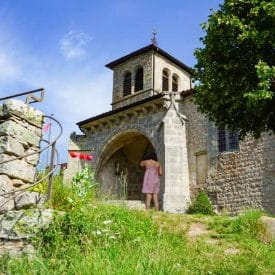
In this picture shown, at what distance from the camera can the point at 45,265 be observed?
4.57 meters

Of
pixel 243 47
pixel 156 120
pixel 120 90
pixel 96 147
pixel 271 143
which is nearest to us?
pixel 243 47

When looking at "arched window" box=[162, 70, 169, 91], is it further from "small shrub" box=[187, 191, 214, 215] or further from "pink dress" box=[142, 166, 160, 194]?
"pink dress" box=[142, 166, 160, 194]

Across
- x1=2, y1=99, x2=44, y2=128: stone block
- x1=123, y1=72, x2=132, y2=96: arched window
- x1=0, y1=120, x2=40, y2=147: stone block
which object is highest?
x1=123, y1=72, x2=132, y2=96: arched window

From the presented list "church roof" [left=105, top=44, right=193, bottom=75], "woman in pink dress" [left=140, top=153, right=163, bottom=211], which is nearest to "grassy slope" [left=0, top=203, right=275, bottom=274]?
"woman in pink dress" [left=140, top=153, right=163, bottom=211]

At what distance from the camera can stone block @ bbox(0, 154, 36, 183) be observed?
5.71 metres

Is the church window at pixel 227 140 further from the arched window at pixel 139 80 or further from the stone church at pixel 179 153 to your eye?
the arched window at pixel 139 80

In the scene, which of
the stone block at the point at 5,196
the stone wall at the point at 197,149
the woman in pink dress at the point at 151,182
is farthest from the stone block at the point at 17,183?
the stone wall at the point at 197,149

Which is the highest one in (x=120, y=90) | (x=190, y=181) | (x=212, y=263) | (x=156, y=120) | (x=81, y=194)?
(x=120, y=90)

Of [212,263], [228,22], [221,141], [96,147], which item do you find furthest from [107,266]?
[96,147]

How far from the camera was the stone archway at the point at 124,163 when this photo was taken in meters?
22.1

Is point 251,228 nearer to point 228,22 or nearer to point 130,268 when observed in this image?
point 228,22

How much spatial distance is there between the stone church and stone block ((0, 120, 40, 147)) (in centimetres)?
541

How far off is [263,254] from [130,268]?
Answer: 3.26 m

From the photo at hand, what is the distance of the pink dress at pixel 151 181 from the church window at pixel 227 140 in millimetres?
5063
